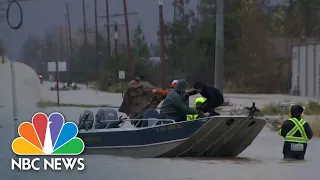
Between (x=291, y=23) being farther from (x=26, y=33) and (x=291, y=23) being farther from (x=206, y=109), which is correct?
(x=26, y=33)

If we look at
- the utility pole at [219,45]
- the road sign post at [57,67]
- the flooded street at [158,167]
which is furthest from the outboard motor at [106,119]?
the utility pole at [219,45]

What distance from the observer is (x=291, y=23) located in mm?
60000

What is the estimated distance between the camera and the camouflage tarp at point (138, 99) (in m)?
12.4

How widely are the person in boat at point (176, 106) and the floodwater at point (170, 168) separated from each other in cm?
88

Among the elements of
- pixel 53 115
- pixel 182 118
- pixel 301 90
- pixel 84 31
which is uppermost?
pixel 84 31

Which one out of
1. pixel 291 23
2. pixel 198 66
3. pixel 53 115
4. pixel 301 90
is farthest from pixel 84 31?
pixel 291 23

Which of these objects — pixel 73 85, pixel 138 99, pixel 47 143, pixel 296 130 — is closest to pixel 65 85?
pixel 73 85

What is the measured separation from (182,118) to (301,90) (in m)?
37.2

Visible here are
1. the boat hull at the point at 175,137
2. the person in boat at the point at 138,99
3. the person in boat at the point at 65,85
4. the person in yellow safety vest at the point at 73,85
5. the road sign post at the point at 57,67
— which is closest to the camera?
the road sign post at the point at 57,67

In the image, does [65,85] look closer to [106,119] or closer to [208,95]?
[106,119]

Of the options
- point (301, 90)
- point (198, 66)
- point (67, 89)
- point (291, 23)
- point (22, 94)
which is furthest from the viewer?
point (291, 23)

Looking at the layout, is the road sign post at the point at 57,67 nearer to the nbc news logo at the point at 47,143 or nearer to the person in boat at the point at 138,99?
the nbc news logo at the point at 47,143

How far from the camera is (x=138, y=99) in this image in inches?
494

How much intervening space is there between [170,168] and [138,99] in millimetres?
2861
